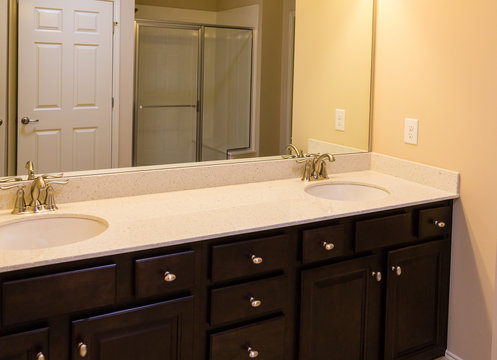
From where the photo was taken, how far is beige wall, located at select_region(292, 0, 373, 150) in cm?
254

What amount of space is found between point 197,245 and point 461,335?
4.43ft

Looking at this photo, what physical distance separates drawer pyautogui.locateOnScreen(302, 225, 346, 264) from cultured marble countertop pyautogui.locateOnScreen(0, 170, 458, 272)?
2.1 inches

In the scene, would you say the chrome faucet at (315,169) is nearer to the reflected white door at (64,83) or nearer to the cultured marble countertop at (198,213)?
the cultured marble countertop at (198,213)

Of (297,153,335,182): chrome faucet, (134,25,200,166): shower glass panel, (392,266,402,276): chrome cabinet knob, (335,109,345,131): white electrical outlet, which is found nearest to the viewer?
(134,25,200,166): shower glass panel

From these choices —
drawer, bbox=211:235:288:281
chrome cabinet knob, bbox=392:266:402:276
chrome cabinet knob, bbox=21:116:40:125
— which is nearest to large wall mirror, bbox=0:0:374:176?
chrome cabinet knob, bbox=21:116:40:125

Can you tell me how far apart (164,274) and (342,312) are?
0.80m

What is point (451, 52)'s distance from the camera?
228 cm

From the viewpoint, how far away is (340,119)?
2715 millimetres

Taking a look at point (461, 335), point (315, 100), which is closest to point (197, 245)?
point (315, 100)

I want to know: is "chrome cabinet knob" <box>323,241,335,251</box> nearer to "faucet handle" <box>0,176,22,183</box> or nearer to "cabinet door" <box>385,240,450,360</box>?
"cabinet door" <box>385,240,450,360</box>

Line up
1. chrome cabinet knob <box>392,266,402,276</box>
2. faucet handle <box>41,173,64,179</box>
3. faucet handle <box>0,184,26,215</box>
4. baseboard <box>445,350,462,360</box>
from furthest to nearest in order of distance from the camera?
1. baseboard <box>445,350,462,360</box>
2. chrome cabinet knob <box>392,266,402,276</box>
3. faucet handle <box>41,173,64,179</box>
4. faucet handle <box>0,184,26,215</box>

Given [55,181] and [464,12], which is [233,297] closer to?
[55,181]

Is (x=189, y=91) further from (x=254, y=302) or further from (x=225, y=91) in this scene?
(x=254, y=302)

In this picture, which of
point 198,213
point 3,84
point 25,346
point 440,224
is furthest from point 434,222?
point 3,84
